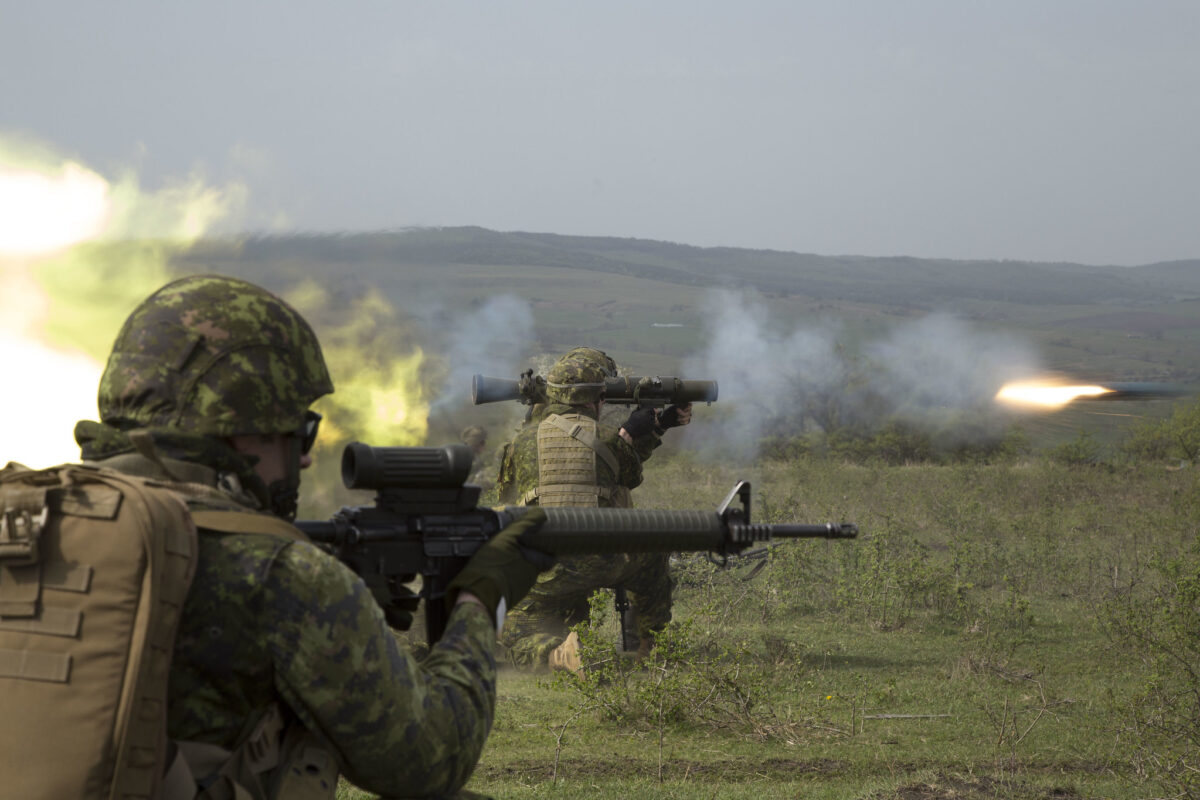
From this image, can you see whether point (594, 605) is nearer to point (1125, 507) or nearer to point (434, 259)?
point (1125, 507)

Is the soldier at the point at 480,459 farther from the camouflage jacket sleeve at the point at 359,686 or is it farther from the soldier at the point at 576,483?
the camouflage jacket sleeve at the point at 359,686

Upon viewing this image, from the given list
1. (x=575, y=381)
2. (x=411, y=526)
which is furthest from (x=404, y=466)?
(x=575, y=381)

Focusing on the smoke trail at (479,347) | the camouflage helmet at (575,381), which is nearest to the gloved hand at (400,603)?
the camouflage helmet at (575,381)

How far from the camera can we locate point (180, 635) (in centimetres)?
A: 244

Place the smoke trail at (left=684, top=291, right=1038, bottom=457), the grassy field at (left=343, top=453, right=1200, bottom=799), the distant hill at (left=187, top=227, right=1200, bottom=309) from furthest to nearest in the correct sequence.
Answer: the distant hill at (left=187, top=227, right=1200, bottom=309), the smoke trail at (left=684, top=291, right=1038, bottom=457), the grassy field at (left=343, top=453, right=1200, bottom=799)

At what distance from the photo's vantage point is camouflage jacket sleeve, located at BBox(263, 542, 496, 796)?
2461 mm

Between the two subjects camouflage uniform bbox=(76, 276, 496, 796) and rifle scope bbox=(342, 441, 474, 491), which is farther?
rifle scope bbox=(342, 441, 474, 491)

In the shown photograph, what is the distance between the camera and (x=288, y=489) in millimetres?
2848

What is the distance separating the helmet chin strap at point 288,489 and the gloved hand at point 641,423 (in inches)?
246

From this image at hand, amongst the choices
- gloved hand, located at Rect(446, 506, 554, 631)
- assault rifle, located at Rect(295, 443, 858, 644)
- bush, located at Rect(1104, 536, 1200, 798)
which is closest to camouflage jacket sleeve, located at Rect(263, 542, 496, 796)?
gloved hand, located at Rect(446, 506, 554, 631)

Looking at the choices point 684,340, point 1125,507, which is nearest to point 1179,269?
point 684,340

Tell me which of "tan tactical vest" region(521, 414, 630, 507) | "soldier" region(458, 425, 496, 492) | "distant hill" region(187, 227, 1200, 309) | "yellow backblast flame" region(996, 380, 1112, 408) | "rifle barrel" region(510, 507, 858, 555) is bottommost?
"soldier" region(458, 425, 496, 492)

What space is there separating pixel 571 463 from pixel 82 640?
651 centimetres

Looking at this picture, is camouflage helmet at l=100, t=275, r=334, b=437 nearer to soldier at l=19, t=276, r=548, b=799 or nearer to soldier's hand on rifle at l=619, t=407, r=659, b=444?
soldier at l=19, t=276, r=548, b=799
